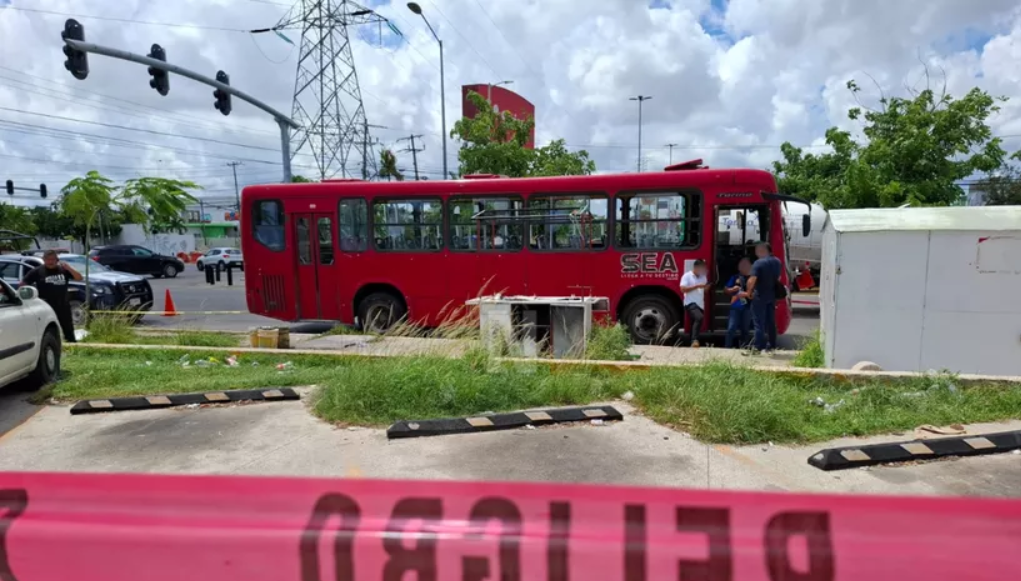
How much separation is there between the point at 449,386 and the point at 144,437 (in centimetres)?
255

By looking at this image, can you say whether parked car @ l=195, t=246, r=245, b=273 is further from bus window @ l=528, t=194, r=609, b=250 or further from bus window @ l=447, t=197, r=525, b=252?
bus window @ l=528, t=194, r=609, b=250

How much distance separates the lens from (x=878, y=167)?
1552 cm

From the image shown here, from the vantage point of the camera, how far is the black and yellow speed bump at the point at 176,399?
19.2ft

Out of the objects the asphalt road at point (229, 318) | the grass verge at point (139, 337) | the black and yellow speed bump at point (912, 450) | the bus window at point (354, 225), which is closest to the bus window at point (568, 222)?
the bus window at point (354, 225)

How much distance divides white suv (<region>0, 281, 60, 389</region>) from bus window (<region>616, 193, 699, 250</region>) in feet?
24.5

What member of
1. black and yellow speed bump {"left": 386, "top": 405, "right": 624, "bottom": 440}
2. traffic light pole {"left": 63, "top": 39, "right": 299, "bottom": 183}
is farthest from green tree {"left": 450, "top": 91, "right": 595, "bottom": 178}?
black and yellow speed bump {"left": 386, "top": 405, "right": 624, "bottom": 440}

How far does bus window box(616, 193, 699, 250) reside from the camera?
9.32 metres

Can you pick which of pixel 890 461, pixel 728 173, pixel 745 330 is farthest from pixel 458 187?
pixel 890 461

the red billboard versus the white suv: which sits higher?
the red billboard

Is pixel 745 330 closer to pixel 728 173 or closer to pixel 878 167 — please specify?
pixel 728 173

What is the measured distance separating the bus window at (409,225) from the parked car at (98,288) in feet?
18.8

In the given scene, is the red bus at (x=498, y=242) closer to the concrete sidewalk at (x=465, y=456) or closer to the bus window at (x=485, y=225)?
the bus window at (x=485, y=225)

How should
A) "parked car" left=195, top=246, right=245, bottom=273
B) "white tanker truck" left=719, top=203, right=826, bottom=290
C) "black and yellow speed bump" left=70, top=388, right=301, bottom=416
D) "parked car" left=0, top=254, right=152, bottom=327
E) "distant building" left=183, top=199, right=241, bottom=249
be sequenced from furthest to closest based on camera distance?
1. "distant building" left=183, top=199, right=241, bottom=249
2. "parked car" left=195, top=246, right=245, bottom=273
3. "white tanker truck" left=719, top=203, right=826, bottom=290
4. "parked car" left=0, top=254, right=152, bottom=327
5. "black and yellow speed bump" left=70, top=388, right=301, bottom=416

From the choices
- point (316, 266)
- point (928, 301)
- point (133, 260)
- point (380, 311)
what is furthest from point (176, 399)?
point (133, 260)
